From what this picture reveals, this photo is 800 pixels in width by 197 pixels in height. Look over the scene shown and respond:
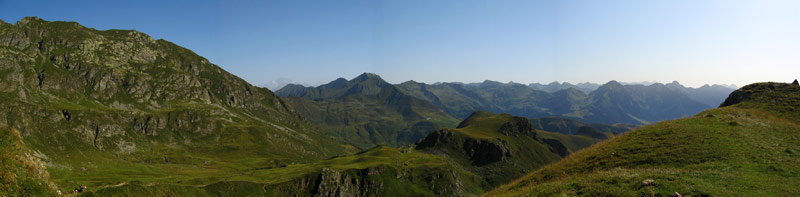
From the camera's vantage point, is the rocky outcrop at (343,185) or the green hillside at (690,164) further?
the rocky outcrop at (343,185)

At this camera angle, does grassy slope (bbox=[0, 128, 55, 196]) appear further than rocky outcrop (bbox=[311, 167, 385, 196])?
No

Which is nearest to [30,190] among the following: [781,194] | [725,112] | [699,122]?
[781,194]

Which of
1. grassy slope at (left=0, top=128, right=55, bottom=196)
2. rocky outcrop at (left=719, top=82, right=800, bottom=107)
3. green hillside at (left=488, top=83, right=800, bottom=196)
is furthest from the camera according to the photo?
rocky outcrop at (left=719, top=82, right=800, bottom=107)

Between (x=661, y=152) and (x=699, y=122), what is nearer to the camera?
(x=661, y=152)

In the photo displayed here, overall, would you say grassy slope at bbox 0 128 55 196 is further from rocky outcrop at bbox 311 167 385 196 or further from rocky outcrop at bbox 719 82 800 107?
rocky outcrop at bbox 311 167 385 196

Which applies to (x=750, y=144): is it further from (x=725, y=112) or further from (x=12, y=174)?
(x=12, y=174)

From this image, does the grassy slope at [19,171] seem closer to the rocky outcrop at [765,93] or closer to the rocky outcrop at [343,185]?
the rocky outcrop at [765,93]

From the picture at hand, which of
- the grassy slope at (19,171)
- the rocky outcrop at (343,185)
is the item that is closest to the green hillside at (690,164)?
the grassy slope at (19,171)

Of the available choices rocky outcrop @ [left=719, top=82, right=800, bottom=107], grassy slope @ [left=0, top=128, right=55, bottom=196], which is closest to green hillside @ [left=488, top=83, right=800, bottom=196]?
rocky outcrop @ [left=719, top=82, right=800, bottom=107]
